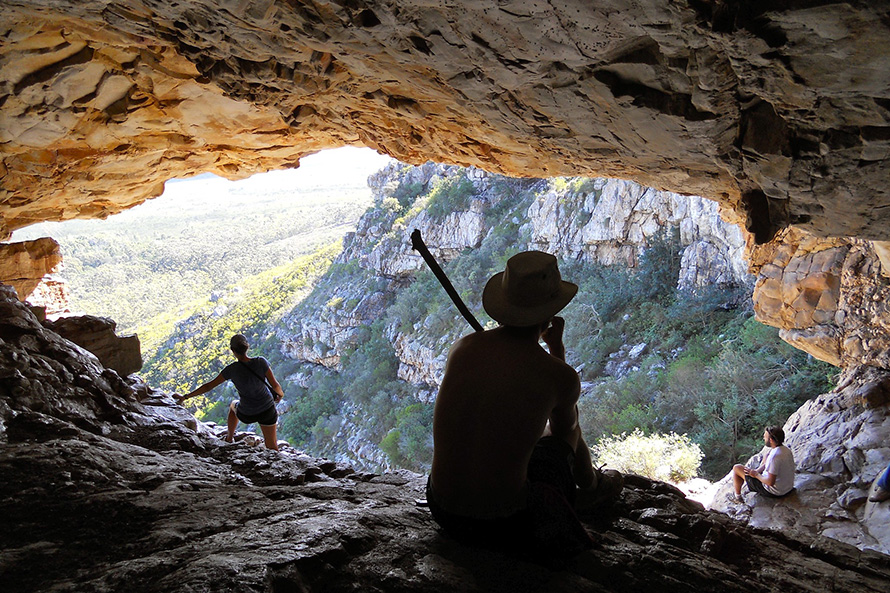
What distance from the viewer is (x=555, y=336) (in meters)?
2.79

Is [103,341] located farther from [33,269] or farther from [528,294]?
[528,294]

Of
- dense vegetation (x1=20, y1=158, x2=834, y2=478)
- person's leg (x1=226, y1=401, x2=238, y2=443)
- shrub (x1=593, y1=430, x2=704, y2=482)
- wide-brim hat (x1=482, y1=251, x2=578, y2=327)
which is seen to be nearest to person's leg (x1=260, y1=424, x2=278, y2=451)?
person's leg (x1=226, y1=401, x2=238, y2=443)

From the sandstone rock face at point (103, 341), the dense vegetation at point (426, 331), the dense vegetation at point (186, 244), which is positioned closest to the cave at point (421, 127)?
the sandstone rock face at point (103, 341)

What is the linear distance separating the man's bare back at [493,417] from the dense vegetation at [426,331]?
38.3ft

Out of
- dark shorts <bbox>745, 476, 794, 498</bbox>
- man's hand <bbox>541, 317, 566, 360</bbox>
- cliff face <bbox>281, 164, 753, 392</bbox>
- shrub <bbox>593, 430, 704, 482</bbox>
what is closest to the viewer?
man's hand <bbox>541, 317, 566, 360</bbox>

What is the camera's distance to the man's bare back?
2066 millimetres

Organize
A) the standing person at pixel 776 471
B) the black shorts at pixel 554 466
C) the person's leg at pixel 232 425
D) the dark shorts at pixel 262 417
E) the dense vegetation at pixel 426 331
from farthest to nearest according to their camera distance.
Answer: the dense vegetation at pixel 426 331
the standing person at pixel 776 471
the person's leg at pixel 232 425
the dark shorts at pixel 262 417
the black shorts at pixel 554 466

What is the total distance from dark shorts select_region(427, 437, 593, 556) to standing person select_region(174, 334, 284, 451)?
10.6 ft

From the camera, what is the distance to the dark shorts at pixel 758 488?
6246mm

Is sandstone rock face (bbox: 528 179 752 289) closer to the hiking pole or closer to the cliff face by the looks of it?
the cliff face

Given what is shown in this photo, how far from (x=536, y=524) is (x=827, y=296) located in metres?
7.78

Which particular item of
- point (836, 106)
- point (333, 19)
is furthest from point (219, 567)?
point (836, 106)

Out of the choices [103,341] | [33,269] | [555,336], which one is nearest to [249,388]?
[103,341]

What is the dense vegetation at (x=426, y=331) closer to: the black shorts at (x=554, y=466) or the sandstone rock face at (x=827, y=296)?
the sandstone rock face at (x=827, y=296)
